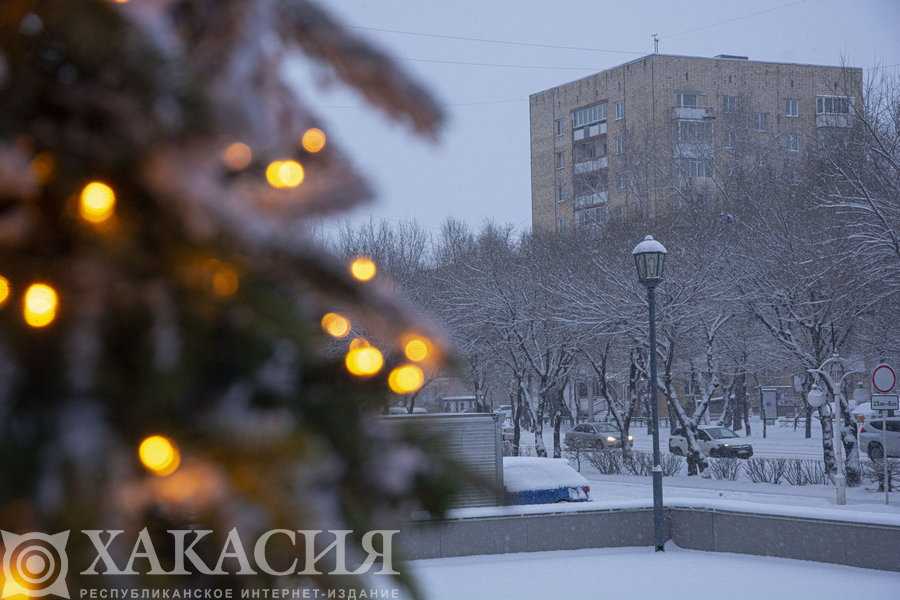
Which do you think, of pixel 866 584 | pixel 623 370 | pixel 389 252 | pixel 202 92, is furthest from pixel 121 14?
pixel 623 370

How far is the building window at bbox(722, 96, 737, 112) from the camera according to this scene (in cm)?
3778

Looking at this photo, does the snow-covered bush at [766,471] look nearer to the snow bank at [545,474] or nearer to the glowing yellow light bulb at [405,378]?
the snow bank at [545,474]

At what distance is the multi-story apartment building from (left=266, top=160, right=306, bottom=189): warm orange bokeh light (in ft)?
80.3

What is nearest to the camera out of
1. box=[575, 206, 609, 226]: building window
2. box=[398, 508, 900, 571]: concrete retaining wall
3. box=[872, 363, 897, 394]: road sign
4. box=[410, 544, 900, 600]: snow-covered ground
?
box=[410, 544, 900, 600]: snow-covered ground

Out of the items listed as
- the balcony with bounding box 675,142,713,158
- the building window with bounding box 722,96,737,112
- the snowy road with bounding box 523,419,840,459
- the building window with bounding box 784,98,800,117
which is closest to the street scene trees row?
the balcony with bounding box 675,142,713,158

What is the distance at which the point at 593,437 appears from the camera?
3631 centimetres

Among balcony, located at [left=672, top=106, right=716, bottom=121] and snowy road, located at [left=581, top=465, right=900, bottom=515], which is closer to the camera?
snowy road, located at [left=581, top=465, right=900, bottom=515]

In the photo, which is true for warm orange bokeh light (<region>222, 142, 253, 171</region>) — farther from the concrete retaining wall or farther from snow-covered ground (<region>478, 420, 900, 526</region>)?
snow-covered ground (<region>478, 420, 900, 526</region>)

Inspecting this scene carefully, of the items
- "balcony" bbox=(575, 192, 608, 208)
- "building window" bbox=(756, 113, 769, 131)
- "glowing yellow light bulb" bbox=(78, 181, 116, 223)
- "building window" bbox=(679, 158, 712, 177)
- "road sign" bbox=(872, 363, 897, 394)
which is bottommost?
"road sign" bbox=(872, 363, 897, 394)

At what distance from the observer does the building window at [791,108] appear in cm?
3981

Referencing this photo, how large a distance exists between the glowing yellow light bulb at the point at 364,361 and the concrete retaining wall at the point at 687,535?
31.1 feet

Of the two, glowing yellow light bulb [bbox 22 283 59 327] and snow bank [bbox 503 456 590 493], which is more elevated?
glowing yellow light bulb [bbox 22 283 59 327]

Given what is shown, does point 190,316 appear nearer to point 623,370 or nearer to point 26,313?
point 26,313

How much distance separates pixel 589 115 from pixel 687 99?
186 inches
